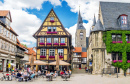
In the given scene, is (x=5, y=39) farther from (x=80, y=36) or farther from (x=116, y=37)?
(x=80, y=36)

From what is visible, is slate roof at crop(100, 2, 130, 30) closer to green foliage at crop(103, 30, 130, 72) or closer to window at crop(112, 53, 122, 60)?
green foliage at crop(103, 30, 130, 72)

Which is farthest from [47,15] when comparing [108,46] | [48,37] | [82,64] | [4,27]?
[82,64]

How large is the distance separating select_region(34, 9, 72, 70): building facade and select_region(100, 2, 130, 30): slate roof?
7.73 m

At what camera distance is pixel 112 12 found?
33.6 m

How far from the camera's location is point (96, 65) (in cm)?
3012

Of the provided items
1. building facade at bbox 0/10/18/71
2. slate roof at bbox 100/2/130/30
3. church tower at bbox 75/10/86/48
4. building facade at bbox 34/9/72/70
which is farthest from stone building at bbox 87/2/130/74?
church tower at bbox 75/10/86/48

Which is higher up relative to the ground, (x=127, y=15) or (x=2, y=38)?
(x=127, y=15)

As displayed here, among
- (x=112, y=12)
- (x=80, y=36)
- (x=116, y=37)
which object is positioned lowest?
(x=116, y=37)

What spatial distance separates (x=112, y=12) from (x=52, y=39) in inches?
516

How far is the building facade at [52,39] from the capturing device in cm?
3275

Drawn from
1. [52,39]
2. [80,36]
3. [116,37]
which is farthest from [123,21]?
[80,36]

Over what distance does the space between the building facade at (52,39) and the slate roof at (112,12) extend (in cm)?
773

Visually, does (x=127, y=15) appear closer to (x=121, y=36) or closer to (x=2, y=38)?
(x=121, y=36)

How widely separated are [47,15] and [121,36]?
14.8 m
